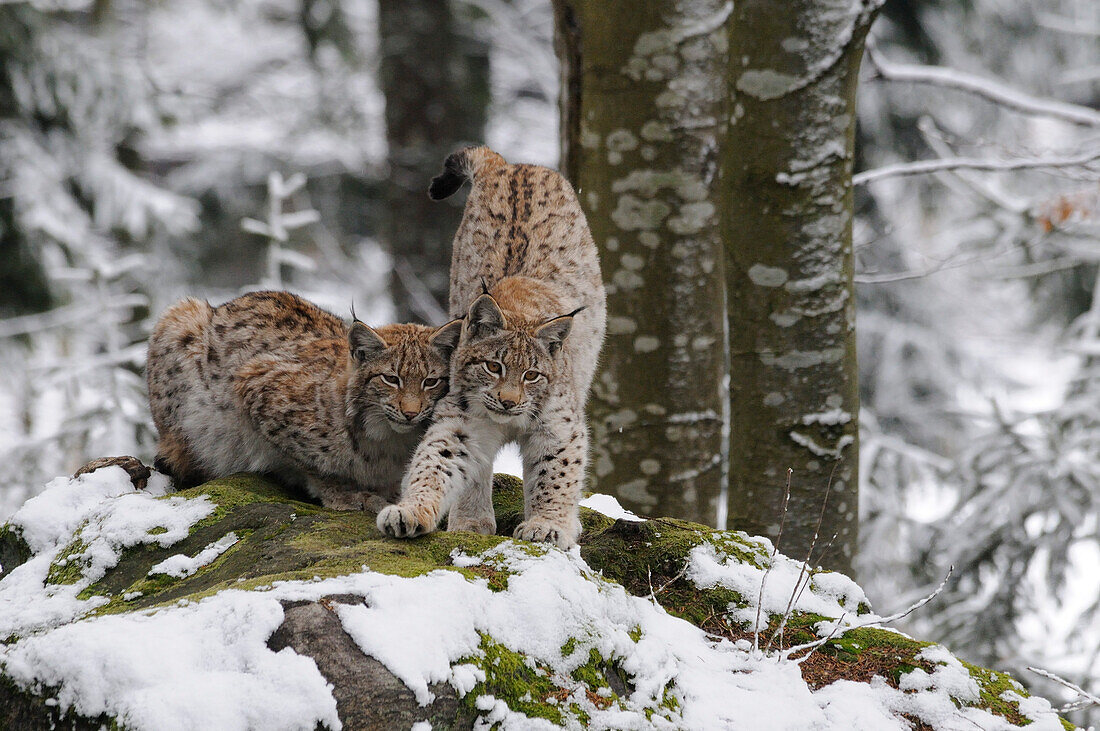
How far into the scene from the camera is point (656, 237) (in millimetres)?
5242

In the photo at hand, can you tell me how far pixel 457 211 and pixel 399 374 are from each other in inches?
283

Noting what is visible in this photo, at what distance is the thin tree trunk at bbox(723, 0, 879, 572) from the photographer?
4.35 meters

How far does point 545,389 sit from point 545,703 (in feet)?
5.41

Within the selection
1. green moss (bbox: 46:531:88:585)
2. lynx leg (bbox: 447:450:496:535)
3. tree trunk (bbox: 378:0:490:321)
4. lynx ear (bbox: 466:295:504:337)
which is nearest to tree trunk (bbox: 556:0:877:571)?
lynx ear (bbox: 466:295:504:337)

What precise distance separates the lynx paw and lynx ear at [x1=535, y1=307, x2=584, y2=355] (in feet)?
2.42

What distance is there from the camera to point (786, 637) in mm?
2973

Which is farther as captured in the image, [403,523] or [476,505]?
[476,505]

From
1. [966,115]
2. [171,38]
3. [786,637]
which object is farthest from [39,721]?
[171,38]

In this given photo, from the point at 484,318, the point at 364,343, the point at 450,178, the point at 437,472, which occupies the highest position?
the point at 450,178

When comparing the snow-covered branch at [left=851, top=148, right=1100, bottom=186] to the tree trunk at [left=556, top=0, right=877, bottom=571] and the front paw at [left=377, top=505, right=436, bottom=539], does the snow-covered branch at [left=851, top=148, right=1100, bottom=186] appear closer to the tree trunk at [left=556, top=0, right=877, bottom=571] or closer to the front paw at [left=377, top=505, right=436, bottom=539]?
the tree trunk at [left=556, top=0, right=877, bottom=571]

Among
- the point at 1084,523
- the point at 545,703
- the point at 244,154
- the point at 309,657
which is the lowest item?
the point at 1084,523

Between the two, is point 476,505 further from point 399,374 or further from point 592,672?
point 592,672

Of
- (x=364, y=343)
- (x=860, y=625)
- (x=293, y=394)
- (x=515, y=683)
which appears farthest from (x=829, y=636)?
(x=293, y=394)

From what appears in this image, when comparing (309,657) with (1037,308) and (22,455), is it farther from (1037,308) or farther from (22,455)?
(1037,308)
